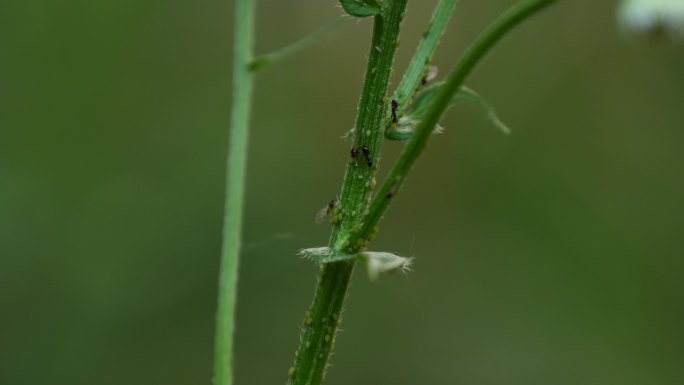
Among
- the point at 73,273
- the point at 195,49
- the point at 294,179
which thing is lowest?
the point at 73,273

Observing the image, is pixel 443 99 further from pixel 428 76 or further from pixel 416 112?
pixel 428 76

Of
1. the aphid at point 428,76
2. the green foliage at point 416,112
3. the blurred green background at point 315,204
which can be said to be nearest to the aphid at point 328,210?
the green foliage at point 416,112

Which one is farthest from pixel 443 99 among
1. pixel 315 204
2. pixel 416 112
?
pixel 315 204

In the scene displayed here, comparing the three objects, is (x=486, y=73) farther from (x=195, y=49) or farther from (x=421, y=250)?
(x=195, y=49)

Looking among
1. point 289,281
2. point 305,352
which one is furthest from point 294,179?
point 305,352

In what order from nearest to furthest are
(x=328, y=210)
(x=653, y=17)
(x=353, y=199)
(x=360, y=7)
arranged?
1. (x=653, y=17)
2. (x=360, y=7)
3. (x=353, y=199)
4. (x=328, y=210)

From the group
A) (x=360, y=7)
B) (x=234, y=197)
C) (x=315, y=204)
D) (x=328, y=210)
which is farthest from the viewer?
(x=315, y=204)

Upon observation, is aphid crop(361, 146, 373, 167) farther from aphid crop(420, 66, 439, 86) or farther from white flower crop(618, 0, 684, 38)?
white flower crop(618, 0, 684, 38)
